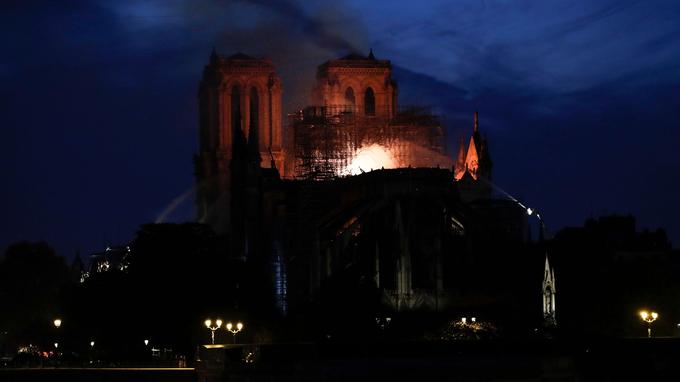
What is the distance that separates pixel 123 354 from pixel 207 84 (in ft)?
212

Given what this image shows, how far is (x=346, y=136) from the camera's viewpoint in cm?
12694

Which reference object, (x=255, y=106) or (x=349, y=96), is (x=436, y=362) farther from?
(x=255, y=106)

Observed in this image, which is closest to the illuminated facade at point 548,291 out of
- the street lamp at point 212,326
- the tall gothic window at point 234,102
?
the street lamp at point 212,326

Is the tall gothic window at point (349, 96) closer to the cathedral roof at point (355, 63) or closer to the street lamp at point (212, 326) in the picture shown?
the cathedral roof at point (355, 63)

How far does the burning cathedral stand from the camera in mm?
103875

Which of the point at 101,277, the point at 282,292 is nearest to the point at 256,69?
the point at 282,292

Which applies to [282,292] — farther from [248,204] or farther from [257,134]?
[257,134]

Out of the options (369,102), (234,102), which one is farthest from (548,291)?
(234,102)

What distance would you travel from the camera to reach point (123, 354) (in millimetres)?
76812

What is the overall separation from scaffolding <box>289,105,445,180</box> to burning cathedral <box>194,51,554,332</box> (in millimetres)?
103

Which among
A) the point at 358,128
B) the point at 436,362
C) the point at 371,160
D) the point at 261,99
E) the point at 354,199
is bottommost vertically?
the point at 436,362

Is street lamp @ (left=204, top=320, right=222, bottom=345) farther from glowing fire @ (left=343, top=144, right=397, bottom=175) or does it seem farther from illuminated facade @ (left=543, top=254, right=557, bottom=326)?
glowing fire @ (left=343, top=144, right=397, bottom=175)

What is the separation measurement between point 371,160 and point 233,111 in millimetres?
16239

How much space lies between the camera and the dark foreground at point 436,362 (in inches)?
1751
